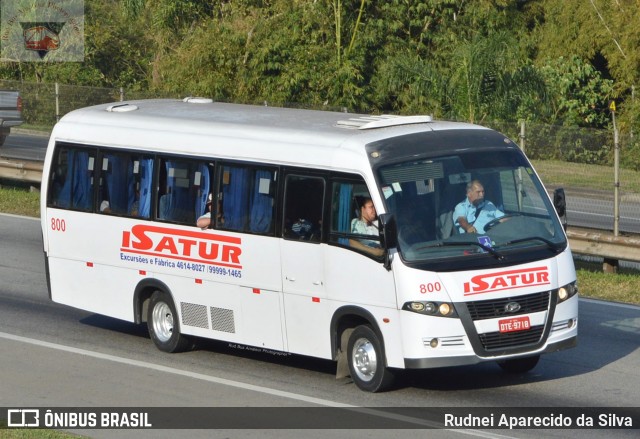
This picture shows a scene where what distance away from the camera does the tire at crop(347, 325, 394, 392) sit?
1150 cm

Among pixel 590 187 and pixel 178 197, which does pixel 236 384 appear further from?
pixel 590 187

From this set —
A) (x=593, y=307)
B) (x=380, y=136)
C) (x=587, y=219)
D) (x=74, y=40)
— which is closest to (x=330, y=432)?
(x=380, y=136)

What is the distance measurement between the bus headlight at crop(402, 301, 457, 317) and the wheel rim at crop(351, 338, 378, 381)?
736mm

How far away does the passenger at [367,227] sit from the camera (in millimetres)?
11430

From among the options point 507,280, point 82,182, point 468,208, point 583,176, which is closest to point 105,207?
Result: point 82,182

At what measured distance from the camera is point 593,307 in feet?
52.5

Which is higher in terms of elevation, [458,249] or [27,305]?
[458,249]

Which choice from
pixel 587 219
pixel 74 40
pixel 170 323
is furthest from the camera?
pixel 74 40

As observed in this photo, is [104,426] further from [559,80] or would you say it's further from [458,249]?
[559,80]

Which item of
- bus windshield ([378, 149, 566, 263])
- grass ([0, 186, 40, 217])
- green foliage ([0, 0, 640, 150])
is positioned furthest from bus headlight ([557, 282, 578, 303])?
green foliage ([0, 0, 640, 150])

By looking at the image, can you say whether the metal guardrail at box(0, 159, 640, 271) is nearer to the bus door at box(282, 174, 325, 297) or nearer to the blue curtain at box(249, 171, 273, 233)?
the blue curtain at box(249, 171, 273, 233)

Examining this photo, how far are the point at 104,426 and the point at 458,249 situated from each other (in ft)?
11.2

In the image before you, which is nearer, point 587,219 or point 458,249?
point 458,249

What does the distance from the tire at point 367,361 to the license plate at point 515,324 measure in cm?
108
